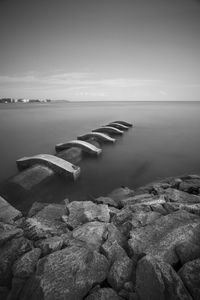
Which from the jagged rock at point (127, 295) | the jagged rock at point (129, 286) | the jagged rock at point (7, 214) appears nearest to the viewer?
the jagged rock at point (127, 295)

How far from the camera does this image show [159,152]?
51.6 ft

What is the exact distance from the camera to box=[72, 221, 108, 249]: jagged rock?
3861 millimetres

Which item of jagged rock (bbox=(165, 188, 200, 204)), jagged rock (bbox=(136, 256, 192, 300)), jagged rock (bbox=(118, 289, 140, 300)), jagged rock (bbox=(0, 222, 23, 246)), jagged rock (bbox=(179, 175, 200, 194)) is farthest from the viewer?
jagged rock (bbox=(179, 175, 200, 194))

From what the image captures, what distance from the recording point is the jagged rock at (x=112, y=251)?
3.35m

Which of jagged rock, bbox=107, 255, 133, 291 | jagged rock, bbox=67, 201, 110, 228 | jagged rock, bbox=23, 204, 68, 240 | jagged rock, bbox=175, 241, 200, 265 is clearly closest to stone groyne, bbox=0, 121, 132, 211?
jagged rock, bbox=23, 204, 68, 240

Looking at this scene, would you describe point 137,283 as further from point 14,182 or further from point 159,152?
point 159,152

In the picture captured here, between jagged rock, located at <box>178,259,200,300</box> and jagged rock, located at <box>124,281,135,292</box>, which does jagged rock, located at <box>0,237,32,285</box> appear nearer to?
jagged rock, located at <box>124,281,135,292</box>

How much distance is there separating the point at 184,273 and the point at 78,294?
1.99 meters

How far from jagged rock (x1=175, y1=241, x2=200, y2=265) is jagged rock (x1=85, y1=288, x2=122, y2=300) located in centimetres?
154

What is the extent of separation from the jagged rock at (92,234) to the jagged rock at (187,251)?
1.86m

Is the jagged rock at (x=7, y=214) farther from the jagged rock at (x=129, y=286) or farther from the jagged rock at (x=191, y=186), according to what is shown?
the jagged rock at (x=191, y=186)

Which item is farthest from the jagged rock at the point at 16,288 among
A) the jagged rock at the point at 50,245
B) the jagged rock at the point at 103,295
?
the jagged rock at the point at 103,295

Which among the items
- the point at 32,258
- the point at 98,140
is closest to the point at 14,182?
the point at 32,258

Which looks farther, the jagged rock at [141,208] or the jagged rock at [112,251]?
Result: the jagged rock at [141,208]
